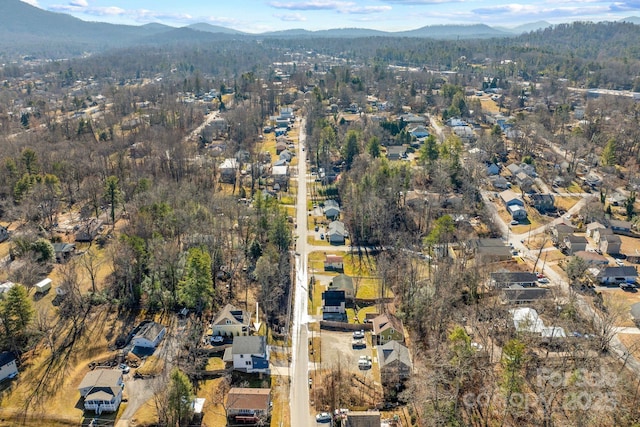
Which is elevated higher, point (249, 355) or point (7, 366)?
point (249, 355)

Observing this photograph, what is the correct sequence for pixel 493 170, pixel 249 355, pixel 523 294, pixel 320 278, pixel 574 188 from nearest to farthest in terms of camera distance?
1. pixel 249 355
2. pixel 523 294
3. pixel 320 278
4. pixel 574 188
5. pixel 493 170

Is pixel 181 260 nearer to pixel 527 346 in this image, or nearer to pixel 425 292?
pixel 425 292

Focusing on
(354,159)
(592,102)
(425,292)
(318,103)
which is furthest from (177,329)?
(592,102)

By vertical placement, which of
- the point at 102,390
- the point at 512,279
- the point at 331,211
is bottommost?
the point at 102,390

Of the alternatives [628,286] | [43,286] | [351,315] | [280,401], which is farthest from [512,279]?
[43,286]

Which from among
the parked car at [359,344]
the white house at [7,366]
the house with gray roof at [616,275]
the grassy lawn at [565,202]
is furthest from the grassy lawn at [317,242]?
the grassy lawn at [565,202]

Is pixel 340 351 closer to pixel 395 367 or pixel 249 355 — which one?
pixel 395 367

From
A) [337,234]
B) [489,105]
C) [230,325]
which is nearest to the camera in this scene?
[230,325]

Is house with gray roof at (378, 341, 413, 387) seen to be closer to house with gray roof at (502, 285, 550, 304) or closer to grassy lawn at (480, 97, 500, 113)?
house with gray roof at (502, 285, 550, 304)

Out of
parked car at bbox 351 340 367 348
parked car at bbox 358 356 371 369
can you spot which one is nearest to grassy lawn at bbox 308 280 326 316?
parked car at bbox 351 340 367 348
